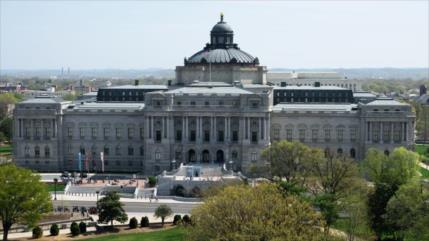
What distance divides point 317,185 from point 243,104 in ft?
96.5

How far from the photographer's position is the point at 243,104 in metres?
116

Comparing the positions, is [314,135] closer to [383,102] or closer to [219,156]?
[383,102]

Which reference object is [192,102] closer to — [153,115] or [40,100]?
[153,115]

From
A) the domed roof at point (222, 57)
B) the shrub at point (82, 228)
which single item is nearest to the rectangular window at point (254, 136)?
the domed roof at point (222, 57)

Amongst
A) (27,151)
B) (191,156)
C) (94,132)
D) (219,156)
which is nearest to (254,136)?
(219,156)

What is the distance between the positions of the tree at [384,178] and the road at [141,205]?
2286 cm

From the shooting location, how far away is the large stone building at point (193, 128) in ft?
383

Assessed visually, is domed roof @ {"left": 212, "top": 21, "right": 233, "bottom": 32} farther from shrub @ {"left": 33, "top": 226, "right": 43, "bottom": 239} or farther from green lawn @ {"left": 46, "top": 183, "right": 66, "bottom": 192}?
shrub @ {"left": 33, "top": 226, "right": 43, "bottom": 239}

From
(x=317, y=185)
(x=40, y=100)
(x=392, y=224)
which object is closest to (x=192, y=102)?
(x=40, y=100)

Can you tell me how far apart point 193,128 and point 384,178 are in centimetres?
4069

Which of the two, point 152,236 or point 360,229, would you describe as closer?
point 360,229

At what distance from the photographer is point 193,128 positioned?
388 feet

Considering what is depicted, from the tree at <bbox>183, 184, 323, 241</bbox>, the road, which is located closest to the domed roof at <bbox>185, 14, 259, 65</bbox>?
the road

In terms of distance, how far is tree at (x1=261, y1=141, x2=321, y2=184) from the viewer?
313ft
